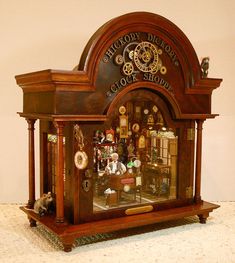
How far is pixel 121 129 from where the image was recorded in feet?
9.47

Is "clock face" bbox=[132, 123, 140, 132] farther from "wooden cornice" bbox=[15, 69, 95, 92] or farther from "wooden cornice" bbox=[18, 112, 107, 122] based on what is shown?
"wooden cornice" bbox=[15, 69, 95, 92]

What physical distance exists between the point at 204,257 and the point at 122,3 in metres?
Answer: 2.54

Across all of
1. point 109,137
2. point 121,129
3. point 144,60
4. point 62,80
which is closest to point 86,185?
point 109,137

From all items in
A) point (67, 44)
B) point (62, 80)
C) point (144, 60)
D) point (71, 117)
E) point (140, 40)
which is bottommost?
point (71, 117)

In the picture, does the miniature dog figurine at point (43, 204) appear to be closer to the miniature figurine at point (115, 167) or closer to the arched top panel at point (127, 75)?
the miniature figurine at point (115, 167)

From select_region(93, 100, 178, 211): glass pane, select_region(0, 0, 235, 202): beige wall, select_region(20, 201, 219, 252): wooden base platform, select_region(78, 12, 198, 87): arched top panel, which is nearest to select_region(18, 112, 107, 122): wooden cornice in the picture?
select_region(93, 100, 178, 211): glass pane

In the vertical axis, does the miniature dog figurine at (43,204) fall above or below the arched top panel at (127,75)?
below

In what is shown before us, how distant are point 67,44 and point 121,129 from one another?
131cm

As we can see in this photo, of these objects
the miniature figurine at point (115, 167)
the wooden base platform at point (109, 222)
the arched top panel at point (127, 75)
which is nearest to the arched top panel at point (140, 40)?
the arched top panel at point (127, 75)

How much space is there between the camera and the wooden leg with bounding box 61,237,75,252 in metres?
2.45

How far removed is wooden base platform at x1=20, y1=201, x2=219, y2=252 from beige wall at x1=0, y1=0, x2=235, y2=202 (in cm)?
95

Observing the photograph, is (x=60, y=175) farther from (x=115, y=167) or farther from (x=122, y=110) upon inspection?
(x=122, y=110)

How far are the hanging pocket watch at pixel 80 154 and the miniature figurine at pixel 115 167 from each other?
33cm

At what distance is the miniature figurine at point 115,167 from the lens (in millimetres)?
2861
